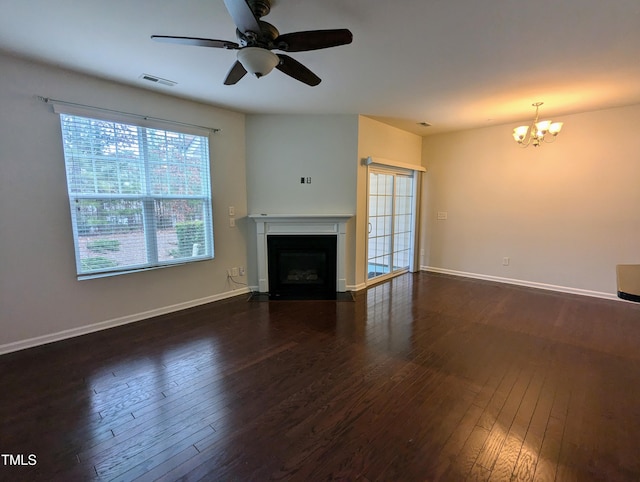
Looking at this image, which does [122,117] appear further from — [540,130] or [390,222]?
[540,130]

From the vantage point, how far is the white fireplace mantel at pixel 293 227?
4344 mm

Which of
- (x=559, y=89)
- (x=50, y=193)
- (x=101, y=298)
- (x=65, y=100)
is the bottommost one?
(x=101, y=298)

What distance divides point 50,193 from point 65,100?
3.01 feet

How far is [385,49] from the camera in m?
2.47

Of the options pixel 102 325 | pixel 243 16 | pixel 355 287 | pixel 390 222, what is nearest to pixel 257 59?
pixel 243 16

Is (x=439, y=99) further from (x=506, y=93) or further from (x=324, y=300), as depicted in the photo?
(x=324, y=300)

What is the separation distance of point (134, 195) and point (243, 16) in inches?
98.9

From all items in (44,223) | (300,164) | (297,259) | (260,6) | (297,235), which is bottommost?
(297,259)

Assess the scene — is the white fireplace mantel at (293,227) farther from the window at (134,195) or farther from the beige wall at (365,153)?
the window at (134,195)

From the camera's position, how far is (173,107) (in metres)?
3.64

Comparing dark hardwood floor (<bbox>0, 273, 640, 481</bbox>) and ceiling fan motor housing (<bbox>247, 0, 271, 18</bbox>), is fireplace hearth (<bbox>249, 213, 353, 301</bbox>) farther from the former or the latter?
ceiling fan motor housing (<bbox>247, 0, 271, 18</bbox>)

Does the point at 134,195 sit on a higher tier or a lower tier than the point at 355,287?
higher

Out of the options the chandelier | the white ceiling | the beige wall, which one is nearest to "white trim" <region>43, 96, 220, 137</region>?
the white ceiling

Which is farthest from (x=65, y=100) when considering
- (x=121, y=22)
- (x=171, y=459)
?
(x=171, y=459)
